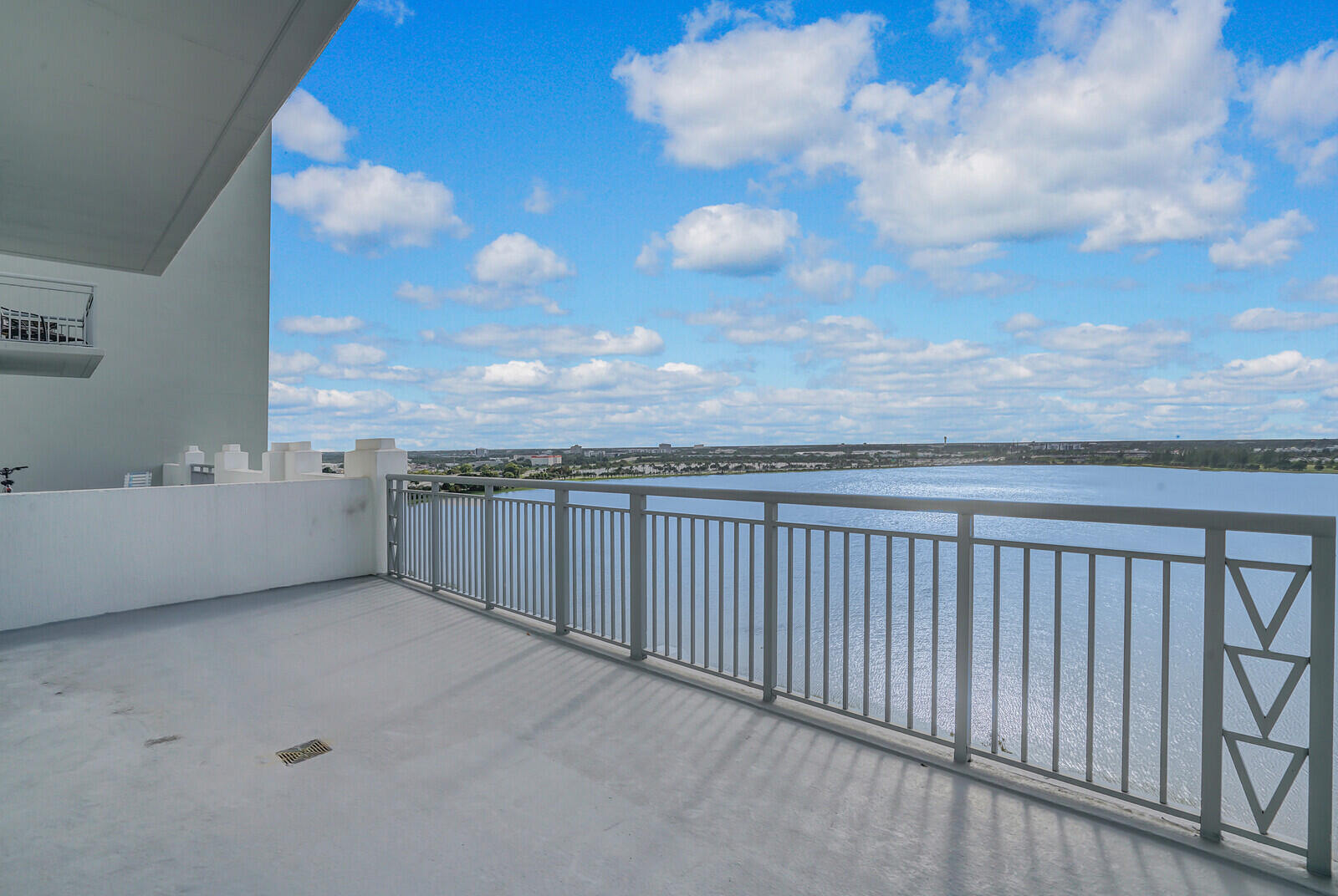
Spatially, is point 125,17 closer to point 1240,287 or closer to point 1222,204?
point 1222,204

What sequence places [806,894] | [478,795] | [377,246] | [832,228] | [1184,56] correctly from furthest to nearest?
[832,228], [377,246], [1184,56], [478,795], [806,894]

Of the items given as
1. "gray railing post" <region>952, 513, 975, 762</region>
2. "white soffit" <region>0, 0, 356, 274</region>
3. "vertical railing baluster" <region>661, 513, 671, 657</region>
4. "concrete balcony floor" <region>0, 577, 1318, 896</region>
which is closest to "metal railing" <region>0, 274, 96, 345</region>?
"white soffit" <region>0, 0, 356, 274</region>

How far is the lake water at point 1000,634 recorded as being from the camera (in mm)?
2119

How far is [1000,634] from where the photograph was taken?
2.93 meters

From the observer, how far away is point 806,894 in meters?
1.58

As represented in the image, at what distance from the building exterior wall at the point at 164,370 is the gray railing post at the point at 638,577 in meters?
10.7

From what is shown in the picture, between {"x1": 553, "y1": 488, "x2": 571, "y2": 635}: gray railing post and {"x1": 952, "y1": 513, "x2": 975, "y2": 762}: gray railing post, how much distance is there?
2.45m

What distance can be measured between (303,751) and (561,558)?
72.7 inches

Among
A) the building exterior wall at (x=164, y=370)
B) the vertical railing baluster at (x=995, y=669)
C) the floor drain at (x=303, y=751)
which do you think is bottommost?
the floor drain at (x=303, y=751)

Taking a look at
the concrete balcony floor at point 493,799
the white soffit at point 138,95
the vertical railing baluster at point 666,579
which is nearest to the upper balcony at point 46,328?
the white soffit at point 138,95

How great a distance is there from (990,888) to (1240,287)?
1875cm

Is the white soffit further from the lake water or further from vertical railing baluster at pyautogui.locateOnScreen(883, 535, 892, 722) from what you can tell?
vertical railing baluster at pyautogui.locateOnScreen(883, 535, 892, 722)

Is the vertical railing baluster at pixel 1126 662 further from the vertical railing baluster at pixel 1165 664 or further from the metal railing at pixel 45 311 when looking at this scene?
the metal railing at pixel 45 311

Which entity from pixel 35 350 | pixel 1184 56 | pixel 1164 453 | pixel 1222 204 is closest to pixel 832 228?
pixel 1222 204
